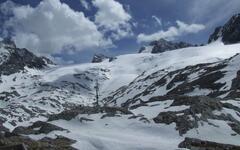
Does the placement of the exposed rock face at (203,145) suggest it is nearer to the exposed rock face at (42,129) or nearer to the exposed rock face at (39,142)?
the exposed rock face at (39,142)

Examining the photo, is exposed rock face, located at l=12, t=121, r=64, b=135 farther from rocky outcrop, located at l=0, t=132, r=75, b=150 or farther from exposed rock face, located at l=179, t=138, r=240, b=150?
exposed rock face, located at l=179, t=138, r=240, b=150

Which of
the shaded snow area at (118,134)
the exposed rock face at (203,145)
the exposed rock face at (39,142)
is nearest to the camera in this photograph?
the exposed rock face at (39,142)

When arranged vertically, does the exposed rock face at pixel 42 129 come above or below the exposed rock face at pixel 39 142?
above

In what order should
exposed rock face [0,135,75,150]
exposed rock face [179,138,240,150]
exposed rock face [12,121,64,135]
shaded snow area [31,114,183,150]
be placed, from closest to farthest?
exposed rock face [0,135,75,150], exposed rock face [179,138,240,150], shaded snow area [31,114,183,150], exposed rock face [12,121,64,135]

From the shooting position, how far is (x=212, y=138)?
3034 inches

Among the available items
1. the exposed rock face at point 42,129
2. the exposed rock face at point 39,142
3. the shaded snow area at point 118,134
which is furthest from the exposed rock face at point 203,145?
the exposed rock face at point 42,129

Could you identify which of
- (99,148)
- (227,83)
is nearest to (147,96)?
(227,83)

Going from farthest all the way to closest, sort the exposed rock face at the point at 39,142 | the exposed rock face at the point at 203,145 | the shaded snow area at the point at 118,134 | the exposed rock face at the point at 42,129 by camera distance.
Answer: the exposed rock face at the point at 42,129 < the shaded snow area at the point at 118,134 < the exposed rock face at the point at 203,145 < the exposed rock face at the point at 39,142

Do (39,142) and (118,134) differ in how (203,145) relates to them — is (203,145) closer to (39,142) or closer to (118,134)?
(118,134)

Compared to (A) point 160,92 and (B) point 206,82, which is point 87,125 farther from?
(A) point 160,92

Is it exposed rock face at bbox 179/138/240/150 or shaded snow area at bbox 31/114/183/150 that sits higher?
shaded snow area at bbox 31/114/183/150

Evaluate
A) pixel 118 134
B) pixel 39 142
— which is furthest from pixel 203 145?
pixel 39 142

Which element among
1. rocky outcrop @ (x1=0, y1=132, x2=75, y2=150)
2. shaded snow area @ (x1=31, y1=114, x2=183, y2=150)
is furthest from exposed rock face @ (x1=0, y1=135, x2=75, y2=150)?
shaded snow area @ (x1=31, y1=114, x2=183, y2=150)

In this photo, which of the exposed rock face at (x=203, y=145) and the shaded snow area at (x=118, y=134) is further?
the shaded snow area at (x=118, y=134)
